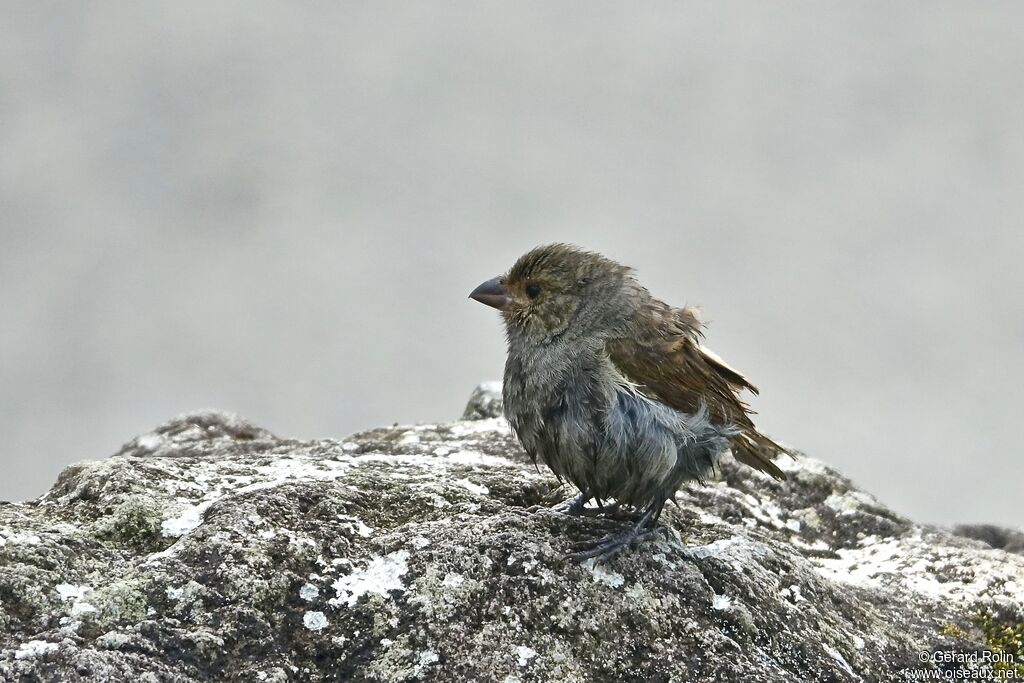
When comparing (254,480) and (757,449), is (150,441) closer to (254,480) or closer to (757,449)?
(254,480)

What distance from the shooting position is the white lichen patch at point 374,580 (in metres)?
4.00

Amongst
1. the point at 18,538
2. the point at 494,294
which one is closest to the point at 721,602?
the point at 494,294

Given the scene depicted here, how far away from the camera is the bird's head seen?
517 centimetres

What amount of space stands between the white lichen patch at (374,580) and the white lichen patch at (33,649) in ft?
3.16

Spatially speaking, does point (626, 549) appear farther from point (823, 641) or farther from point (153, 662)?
point (153, 662)

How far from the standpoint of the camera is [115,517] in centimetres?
418

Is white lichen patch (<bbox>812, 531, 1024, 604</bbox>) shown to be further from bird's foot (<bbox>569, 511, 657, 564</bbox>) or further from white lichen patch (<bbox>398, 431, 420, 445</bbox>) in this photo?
white lichen patch (<bbox>398, 431, 420, 445</bbox>)

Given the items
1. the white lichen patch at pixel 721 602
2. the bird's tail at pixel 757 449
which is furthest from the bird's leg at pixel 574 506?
the white lichen patch at pixel 721 602

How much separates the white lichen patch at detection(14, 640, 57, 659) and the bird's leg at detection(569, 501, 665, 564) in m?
1.94

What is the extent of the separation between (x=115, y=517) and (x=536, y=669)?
173cm

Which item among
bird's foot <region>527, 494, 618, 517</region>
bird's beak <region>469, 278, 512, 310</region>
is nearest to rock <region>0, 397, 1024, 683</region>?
bird's foot <region>527, 494, 618, 517</region>

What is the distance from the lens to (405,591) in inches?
159

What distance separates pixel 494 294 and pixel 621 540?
1564 millimetres

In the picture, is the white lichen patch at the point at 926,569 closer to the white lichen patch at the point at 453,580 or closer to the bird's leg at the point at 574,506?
the bird's leg at the point at 574,506
